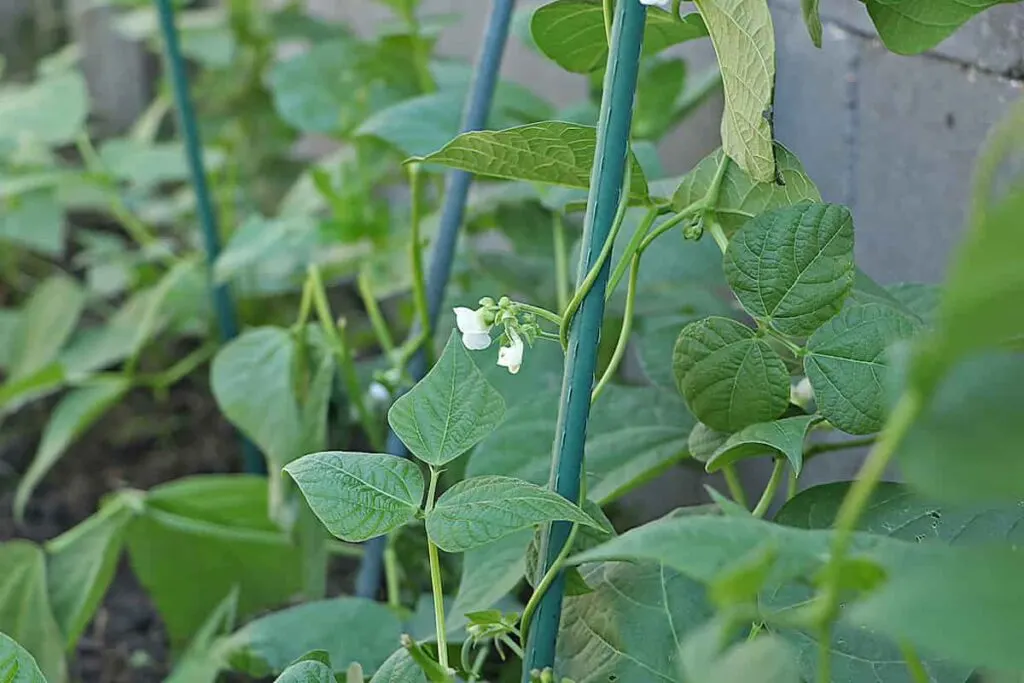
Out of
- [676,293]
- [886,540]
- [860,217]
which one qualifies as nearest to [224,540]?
[676,293]

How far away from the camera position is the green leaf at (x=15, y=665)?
16.5 inches

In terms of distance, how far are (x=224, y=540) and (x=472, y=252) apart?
301mm

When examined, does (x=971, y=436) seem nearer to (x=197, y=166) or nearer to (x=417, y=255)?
(x=417, y=255)

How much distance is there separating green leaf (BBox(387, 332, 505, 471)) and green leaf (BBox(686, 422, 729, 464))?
0.12m

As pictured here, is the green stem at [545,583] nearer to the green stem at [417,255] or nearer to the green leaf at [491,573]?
the green leaf at [491,573]

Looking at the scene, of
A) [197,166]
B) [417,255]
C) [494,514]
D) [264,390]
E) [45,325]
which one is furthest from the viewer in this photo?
[45,325]

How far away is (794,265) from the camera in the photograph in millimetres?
429

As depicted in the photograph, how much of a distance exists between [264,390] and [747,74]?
45 centimetres

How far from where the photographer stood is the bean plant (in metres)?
0.23

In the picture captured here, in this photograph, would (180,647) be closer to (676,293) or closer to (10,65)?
(676,293)

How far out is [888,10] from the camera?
438mm

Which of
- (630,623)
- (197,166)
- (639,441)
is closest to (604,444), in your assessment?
(639,441)

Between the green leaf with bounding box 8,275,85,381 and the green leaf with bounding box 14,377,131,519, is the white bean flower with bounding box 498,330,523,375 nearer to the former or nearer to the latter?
the green leaf with bounding box 14,377,131,519

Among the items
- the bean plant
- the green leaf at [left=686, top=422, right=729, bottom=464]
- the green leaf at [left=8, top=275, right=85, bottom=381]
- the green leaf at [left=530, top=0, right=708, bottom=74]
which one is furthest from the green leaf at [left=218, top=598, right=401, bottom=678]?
the green leaf at [left=8, top=275, right=85, bottom=381]
